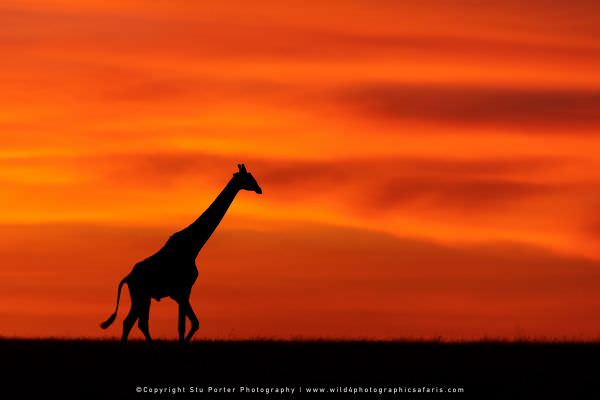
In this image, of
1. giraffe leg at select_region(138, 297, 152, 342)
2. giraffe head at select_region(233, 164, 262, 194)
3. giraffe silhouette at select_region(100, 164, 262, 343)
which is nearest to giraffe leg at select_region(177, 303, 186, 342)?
giraffe silhouette at select_region(100, 164, 262, 343)

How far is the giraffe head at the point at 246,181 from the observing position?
42688 mm

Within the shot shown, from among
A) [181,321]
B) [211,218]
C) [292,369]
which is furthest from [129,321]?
[292,369]

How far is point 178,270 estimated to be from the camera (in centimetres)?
4112

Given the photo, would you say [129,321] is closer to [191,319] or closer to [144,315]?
[144,315]

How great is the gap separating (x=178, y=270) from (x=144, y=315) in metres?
1.92

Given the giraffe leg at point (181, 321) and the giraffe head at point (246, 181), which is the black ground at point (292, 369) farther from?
the giraffe head at point (246, 181)

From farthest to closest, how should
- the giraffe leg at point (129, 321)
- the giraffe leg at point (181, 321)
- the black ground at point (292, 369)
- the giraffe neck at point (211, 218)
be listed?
the giraffe leg at point (129, 321) < the giraffe neck at point (211, 218) < the giraffe leg at point (181, 321) < the black ground at point (292, 369)

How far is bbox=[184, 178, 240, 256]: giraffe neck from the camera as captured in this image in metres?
41.8

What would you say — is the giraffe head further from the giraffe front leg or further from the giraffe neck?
the giraffe front leg

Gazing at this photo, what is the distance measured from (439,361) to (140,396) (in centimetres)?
1093

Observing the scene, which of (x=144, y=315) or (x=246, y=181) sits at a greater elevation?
(x=246, y=181)

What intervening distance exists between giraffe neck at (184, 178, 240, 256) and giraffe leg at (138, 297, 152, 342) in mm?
1980

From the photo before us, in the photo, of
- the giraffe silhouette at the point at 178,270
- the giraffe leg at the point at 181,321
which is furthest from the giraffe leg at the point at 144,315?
the giraffe leg at the point at 181,321

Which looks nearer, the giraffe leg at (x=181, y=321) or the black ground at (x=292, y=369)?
the black ground at (x=292, y=369)
